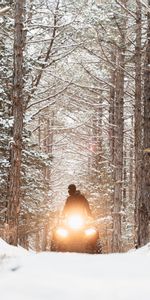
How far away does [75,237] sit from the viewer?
973cm

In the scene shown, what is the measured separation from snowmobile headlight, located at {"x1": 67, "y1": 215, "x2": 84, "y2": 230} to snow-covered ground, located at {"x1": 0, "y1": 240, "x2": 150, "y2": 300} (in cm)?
408

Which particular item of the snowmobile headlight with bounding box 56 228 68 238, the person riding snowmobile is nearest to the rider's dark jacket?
the person riding snowmobile

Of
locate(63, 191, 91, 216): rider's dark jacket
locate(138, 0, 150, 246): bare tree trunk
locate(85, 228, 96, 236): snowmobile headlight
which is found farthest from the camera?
locate(138, 0, 150, 246): bare tree trunk

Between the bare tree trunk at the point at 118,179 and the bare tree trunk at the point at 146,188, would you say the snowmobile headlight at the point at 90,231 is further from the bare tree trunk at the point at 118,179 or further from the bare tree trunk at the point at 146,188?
the bare tree trunk at the point at 118,179

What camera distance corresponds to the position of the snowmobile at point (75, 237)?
965 centimetres

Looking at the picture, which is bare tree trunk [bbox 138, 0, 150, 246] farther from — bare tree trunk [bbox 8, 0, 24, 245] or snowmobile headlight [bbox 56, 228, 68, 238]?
bare tree trunk [bbox 8, 0, 24, 245]

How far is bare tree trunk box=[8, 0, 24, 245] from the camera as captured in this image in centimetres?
1062

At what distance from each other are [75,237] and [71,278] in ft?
18.1

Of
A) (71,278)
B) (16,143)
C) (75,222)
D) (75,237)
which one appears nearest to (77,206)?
(75,222)

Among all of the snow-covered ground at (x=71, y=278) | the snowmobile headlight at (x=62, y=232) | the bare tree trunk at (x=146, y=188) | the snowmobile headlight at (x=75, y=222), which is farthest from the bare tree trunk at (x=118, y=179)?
the snow-covered ground at (x=71, y=278)

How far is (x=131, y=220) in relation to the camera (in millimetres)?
30094

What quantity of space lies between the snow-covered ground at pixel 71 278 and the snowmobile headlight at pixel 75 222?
4082mm

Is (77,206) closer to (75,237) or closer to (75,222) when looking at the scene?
(75,222)

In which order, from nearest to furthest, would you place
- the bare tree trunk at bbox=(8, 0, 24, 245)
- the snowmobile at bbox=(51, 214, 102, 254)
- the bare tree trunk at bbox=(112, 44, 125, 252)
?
the snowmobile at bbox=(51, 214, 102, 254), the bare tree trunk at bbox=(8, 0, 24, 245), the bare tree trunk at bbox=(112, 44, 125, 252)
